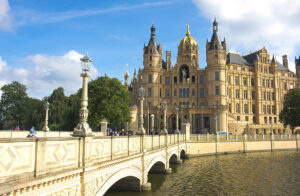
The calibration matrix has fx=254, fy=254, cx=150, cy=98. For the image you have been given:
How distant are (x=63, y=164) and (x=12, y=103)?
6692cm

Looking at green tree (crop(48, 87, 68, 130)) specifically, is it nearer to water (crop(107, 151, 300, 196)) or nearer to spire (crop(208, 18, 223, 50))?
water (crop(107, 151, 300, 196))

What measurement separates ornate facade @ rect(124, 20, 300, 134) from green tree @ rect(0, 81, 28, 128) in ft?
99.7

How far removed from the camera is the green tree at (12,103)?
6494 cm

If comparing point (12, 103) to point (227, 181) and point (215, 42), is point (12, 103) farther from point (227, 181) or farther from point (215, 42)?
point (227, 181)

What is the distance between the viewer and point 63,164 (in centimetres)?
→ 773

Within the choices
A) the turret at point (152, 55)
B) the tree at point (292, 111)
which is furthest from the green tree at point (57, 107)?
the tree at point (292, 111)

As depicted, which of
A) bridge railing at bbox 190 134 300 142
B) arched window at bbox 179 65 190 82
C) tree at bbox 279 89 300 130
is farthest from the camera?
arched window at bbox 179 65 190 82

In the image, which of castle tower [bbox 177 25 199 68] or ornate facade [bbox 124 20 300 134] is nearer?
ornate facade [bbox 124 20 300 134]

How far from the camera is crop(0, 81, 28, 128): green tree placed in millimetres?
64938

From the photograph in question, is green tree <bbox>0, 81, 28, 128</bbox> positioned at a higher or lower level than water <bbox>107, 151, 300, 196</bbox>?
higher

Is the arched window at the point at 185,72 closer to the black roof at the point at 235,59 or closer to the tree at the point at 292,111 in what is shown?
the black roof at the point at 235,59

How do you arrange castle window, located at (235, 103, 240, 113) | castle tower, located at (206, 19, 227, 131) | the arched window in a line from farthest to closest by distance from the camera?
the arched window, castle window, located at (235, 103, 240, 113), castle tower, located at (206, 19, 227, 131)

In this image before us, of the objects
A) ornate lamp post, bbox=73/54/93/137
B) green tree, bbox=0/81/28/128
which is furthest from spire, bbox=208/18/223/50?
ornate lamp post, bbox=73/54/93/137

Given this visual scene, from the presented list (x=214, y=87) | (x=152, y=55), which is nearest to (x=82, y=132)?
(x=214, y=87)
